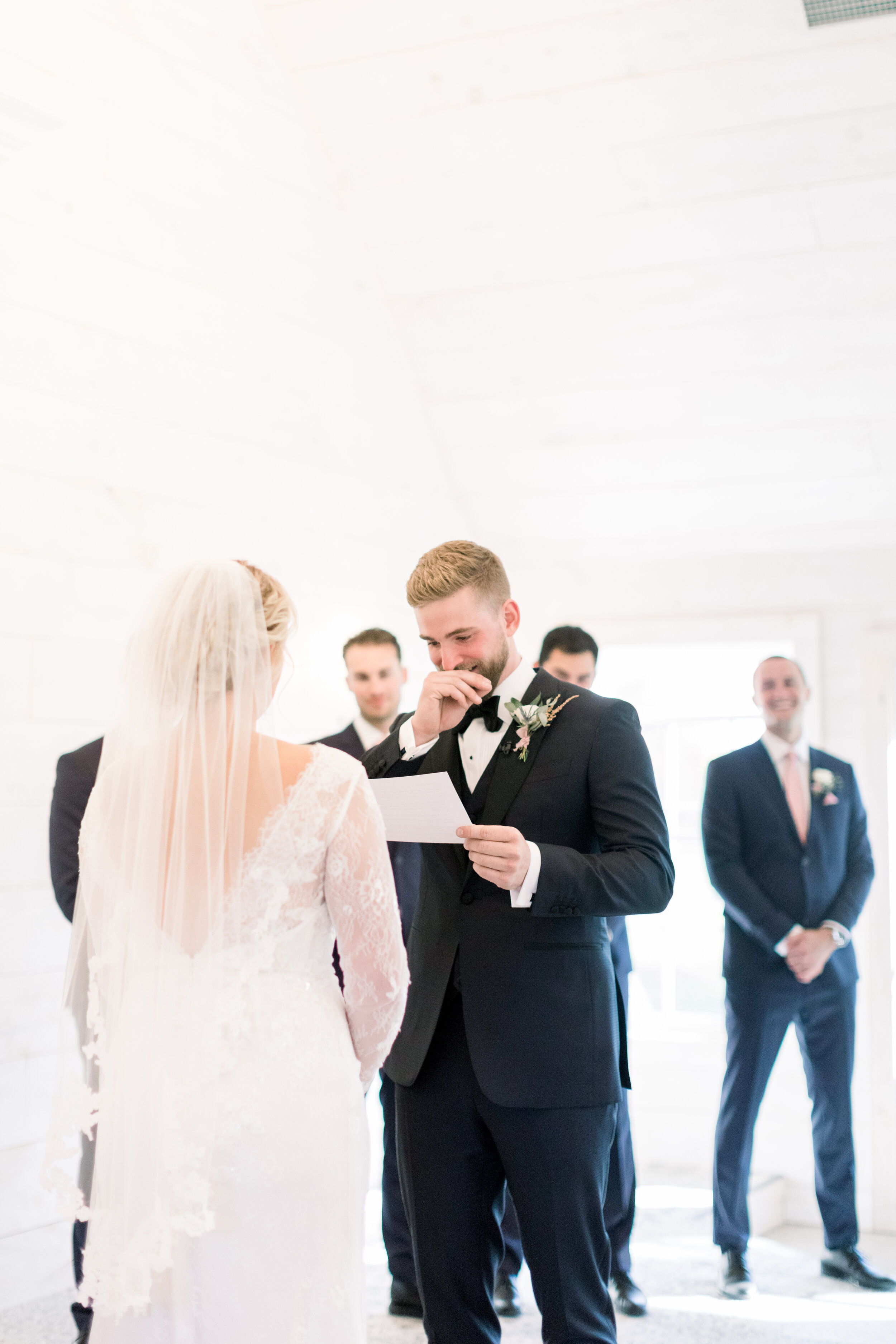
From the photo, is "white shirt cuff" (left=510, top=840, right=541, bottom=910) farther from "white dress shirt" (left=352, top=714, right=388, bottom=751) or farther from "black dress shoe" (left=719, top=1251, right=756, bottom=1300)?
"black dress shoe" (left=719, top=1251, right=756, bottom=1300)

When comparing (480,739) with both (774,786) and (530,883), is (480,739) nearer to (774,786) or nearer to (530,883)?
(530,883)

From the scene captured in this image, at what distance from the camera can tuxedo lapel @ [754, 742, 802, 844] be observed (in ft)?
12.3

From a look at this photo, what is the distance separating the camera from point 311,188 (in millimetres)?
3838

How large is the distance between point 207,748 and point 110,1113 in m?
0.51

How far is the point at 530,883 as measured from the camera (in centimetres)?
186

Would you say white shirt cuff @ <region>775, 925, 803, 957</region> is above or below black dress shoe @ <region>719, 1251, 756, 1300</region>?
above

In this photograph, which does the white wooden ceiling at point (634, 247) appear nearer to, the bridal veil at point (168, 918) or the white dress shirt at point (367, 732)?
the white dress shirt at point (367, 732)

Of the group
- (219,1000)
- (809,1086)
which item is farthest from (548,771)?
(809,1086)

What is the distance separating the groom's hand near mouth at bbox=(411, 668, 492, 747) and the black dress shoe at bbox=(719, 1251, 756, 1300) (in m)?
2.29

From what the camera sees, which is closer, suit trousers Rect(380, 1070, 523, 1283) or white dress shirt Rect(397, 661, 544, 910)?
white dress shirt Rect(397, 661, 544, 910)

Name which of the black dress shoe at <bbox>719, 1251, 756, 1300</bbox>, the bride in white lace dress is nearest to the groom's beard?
the bride in white lace dress

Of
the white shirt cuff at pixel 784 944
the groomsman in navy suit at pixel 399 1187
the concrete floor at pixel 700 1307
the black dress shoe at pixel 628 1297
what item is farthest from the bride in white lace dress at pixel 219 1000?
the white shirt cuff at pixel 784 944

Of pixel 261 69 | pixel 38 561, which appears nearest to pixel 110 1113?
pixel 38 561

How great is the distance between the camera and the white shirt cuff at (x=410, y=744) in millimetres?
2148
